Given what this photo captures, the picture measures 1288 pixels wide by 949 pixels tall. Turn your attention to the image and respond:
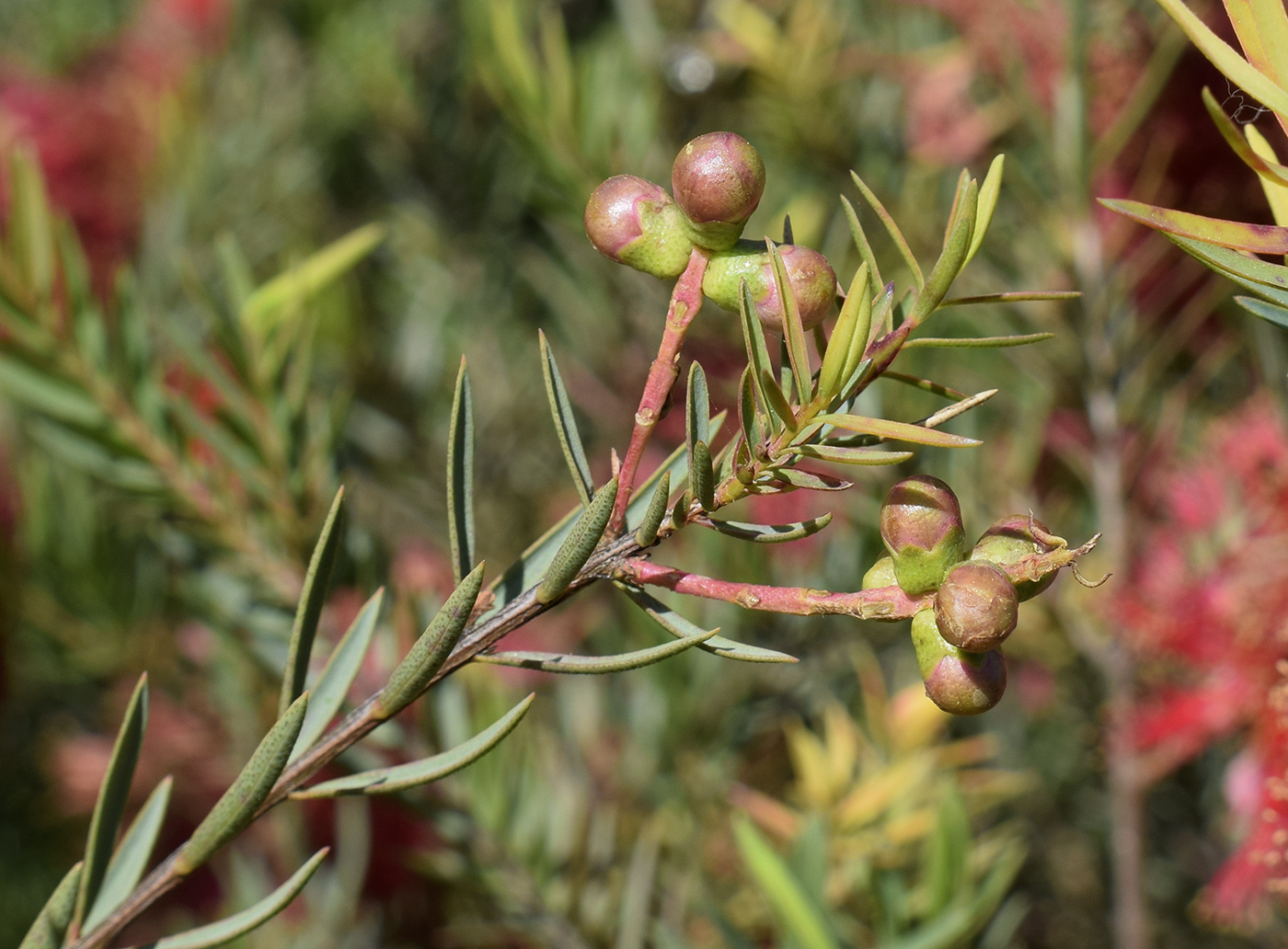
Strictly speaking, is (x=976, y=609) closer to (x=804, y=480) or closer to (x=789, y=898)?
(x=804, y=480)

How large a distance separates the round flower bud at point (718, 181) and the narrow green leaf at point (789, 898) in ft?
0.77

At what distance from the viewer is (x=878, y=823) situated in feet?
1.58

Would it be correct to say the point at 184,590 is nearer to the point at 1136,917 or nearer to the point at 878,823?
the point at 878,823

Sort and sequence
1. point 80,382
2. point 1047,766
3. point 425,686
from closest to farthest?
point 425,686 < point 80,382 < point 1047,766

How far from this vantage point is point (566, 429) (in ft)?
0.65

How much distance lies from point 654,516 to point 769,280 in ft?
0.15

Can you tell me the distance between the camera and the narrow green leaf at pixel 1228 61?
0.16m

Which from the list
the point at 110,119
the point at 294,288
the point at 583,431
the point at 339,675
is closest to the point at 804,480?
the point at 339,675

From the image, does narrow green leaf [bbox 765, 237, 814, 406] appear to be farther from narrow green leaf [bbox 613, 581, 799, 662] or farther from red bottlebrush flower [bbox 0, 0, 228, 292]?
red bottlebrush flower [bbox 0, 0, 228, 292]

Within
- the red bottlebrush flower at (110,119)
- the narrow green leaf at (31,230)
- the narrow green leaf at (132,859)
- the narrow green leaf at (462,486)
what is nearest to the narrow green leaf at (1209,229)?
the narrow green leaf at (462,486)

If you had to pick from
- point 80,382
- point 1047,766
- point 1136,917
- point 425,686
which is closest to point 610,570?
point 425,686

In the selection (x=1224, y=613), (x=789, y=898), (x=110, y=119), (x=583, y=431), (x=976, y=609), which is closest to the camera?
(x=976, y=609)

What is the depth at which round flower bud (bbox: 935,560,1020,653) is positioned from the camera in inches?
6.0

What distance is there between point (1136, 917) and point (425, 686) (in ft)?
1.40
